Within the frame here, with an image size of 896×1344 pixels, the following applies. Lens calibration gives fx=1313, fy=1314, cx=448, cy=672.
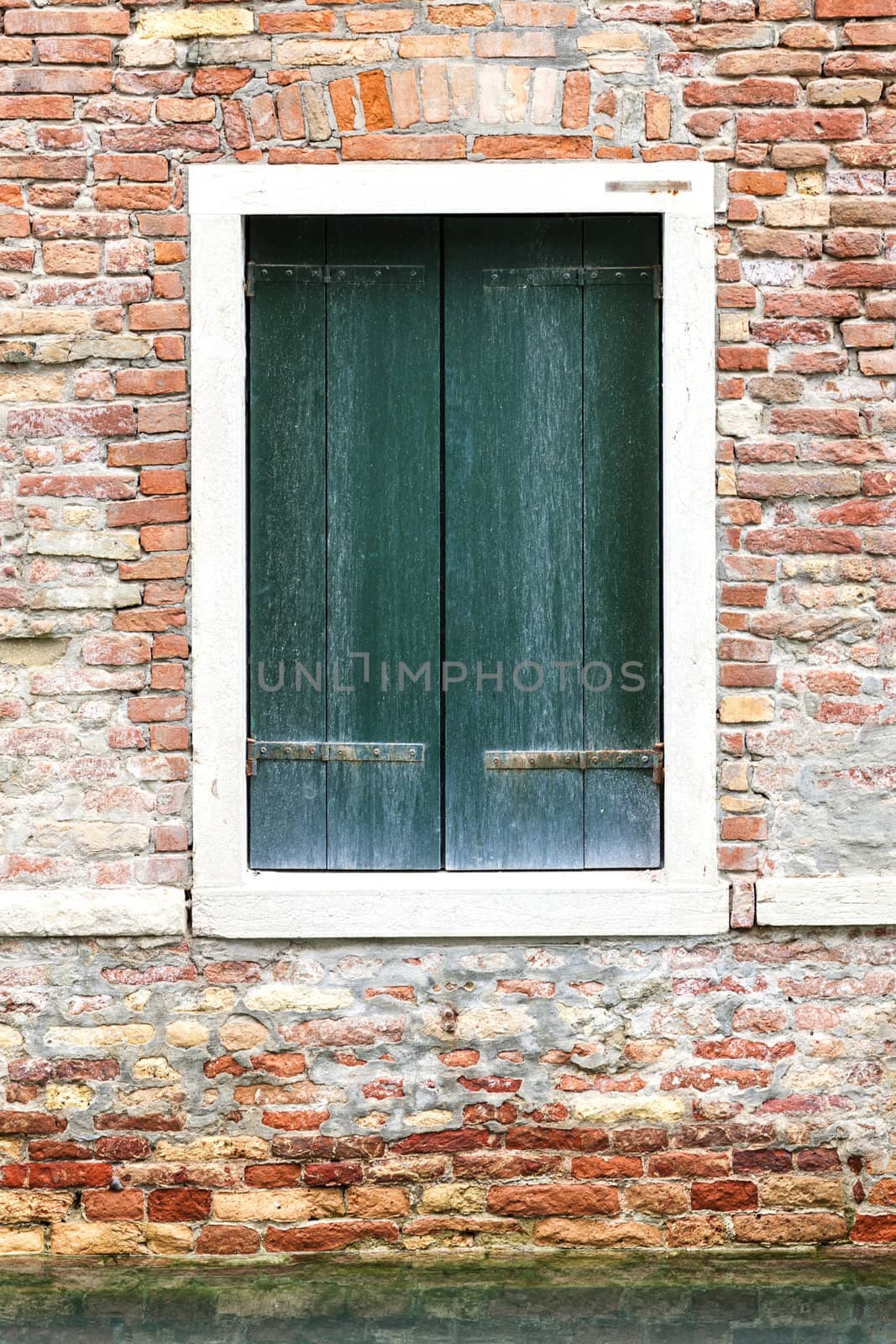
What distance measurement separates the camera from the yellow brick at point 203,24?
3.49 m

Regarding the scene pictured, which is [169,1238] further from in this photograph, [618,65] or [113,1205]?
[618,65]

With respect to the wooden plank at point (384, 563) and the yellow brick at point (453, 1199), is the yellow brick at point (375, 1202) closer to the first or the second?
the yellow brick at point (453, 1199)

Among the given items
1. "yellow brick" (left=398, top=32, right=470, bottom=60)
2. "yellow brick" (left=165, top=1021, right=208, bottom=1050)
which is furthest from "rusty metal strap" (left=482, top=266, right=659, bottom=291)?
"yellow brick" (left=165, top=1021, right=208, bottom=1050)

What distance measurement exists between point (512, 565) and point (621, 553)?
306mm

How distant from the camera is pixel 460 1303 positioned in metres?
3.36

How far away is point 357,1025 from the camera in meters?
3.55

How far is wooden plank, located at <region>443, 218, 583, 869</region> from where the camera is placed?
3670mm

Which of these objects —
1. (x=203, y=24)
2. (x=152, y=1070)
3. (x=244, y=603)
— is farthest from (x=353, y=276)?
(x=152, y=1070)

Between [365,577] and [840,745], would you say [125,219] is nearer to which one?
[365,577]

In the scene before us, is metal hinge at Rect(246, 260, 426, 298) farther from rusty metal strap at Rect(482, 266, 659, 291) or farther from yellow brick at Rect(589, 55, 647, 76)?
yellow brick at Rect(589, 55, 647, 76)

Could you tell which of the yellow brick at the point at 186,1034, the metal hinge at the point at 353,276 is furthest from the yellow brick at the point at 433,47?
the yellow brick at the point at 186,1034

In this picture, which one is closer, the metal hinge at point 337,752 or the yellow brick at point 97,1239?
the yellow brick at point 97,1239

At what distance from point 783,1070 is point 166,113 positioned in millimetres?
3061

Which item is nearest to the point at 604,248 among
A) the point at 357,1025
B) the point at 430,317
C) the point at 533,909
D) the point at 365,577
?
the point at 430,317
